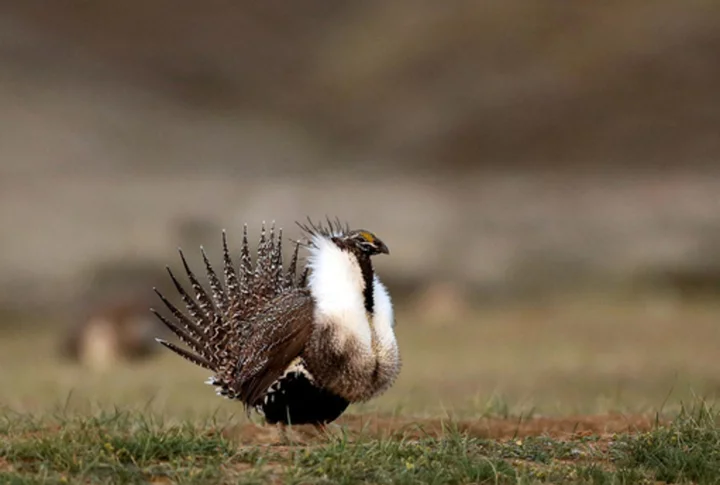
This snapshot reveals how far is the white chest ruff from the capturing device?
5727 millimetres

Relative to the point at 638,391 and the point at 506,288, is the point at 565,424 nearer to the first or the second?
the point at 638,391

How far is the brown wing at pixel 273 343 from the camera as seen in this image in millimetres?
5855

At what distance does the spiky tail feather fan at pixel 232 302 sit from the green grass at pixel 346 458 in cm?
104

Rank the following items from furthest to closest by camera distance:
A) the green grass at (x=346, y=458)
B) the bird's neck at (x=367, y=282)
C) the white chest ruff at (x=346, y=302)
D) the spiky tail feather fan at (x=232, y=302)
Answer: the spiky tail feather fan at (x=232, y=302)
the bird's neck at (x=367, y=282)
the white chest ruff at (x=346, y=302)
the green grass at (x=346, y=458)

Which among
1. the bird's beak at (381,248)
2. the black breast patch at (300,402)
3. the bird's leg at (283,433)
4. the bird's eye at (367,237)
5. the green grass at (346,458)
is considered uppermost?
the bird's eye at (367,237)

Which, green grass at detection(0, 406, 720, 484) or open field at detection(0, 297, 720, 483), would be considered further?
open field at detection(0, 297, 720, 483)

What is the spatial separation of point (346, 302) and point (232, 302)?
121cm

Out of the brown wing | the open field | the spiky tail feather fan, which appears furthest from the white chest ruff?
the spiky tail feather fan

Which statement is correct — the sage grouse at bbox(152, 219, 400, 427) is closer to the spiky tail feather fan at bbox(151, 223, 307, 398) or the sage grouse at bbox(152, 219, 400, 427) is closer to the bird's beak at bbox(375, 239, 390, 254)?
the bird's beak at bbox(375, 239, 390, 254)

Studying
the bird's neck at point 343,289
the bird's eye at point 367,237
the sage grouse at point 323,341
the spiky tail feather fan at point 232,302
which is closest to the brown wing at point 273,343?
the sage grouse at point 323,341

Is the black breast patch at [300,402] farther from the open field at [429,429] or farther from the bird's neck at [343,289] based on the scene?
the bird's neck at [343,289]

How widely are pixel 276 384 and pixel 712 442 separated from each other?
2020mm

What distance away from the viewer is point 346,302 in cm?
575

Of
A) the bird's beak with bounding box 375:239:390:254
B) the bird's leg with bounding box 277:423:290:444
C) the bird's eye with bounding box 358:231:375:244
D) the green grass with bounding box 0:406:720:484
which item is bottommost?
the green grass with bounding box 0:406:720:484
